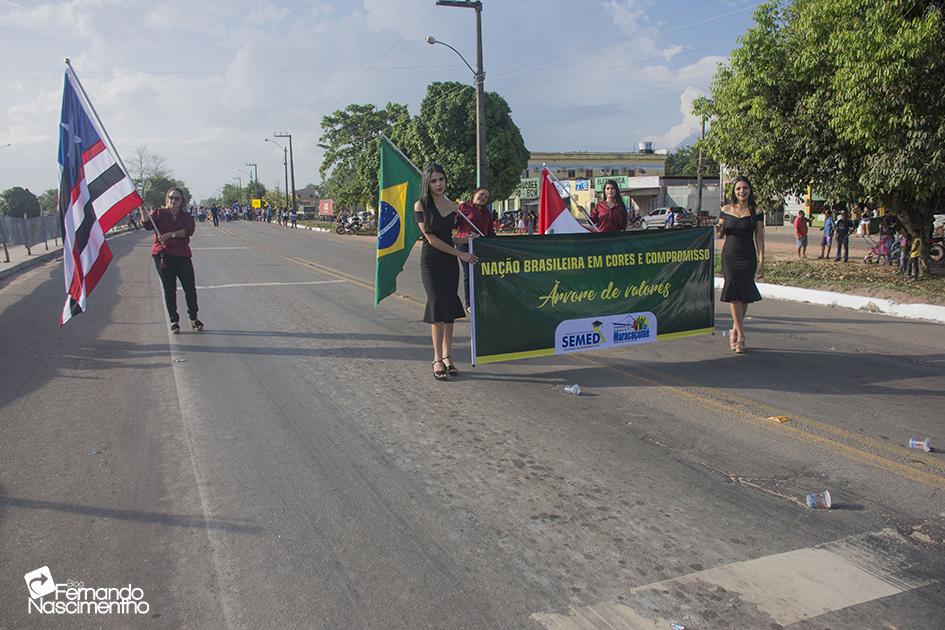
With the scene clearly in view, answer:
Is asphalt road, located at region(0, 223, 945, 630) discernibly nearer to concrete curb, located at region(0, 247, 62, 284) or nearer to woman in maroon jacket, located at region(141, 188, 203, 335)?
woman in maroon jacket, located at region(141, 188, 203, 335)

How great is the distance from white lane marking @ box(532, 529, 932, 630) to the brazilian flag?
15.0 feet

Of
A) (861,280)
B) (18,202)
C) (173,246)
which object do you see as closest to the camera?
(173,246)

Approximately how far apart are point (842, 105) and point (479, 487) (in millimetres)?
10539

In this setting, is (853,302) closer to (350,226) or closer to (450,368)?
(450,368)

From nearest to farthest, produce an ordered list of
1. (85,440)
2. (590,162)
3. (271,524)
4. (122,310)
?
(271,524), (85,440), (122,310), (590,162)

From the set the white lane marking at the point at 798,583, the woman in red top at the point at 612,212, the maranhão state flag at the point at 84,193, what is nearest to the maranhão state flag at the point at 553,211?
the woman in red top at the point at 612,212

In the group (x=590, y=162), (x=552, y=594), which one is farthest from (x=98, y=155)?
(x=590, y=162)

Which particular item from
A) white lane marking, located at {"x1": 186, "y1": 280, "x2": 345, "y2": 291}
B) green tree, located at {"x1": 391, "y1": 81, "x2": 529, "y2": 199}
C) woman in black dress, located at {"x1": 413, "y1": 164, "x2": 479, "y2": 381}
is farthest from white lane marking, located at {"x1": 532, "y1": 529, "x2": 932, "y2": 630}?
green tree, located at {"x1": 391, "y1": 81, "x2": 529, "y2": 199}

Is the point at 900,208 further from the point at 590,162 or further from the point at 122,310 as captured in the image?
the point at 590,162

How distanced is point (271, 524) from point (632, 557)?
1.87 meters

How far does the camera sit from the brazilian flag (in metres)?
7.05

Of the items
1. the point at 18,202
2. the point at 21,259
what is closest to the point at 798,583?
the point at 21,259

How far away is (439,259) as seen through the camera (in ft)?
22.0

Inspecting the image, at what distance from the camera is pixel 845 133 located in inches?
468
